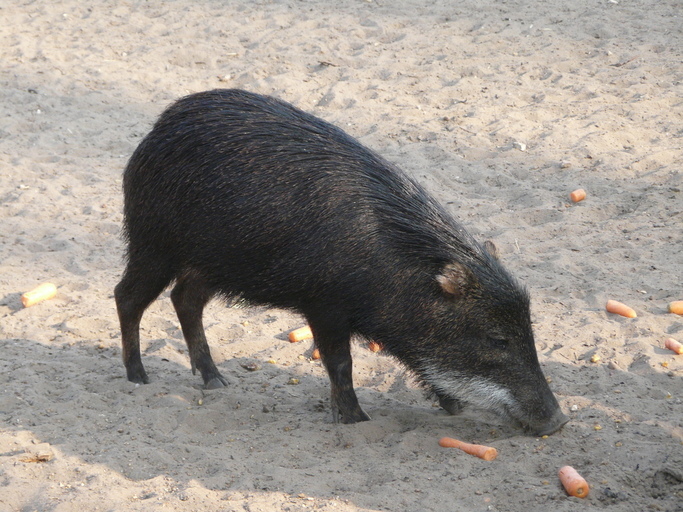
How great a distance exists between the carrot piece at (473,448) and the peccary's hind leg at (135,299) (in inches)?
72.6

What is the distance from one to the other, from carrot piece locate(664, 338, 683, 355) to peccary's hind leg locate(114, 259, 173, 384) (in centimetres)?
302

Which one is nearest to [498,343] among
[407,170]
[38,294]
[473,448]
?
[473,448]

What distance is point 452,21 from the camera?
10.8m

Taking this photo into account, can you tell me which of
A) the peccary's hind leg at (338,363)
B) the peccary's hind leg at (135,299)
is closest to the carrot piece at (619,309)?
the peccary's hind leg at (338,363)

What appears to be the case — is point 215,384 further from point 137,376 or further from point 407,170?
point 407,170

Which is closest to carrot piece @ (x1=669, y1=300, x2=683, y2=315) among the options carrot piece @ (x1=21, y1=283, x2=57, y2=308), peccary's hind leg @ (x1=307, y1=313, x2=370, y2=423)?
peccary's hind leg @ (x1=307, y1=313, x2=370, y2=423)

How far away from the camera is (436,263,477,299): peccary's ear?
167 inches

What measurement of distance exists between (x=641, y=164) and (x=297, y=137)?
13.6 ft

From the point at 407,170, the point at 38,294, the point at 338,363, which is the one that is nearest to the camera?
the point at 338,363

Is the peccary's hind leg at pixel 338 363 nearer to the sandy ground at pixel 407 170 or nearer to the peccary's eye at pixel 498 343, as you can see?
the sandy ground at pixel 407 170

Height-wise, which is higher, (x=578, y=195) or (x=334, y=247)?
(x=334, y=247)

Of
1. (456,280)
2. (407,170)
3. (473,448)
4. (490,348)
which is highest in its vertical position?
(456,280)

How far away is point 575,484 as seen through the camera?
12.1 feet

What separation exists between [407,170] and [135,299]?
347cm
